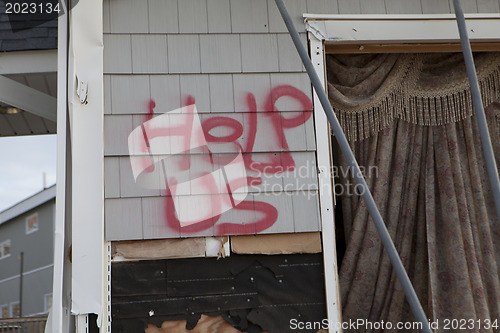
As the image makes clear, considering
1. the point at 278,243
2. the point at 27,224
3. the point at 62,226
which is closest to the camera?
the point at 62,226

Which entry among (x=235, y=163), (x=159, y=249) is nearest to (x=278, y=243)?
(x=235, y=163)

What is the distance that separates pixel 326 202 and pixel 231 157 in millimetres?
528

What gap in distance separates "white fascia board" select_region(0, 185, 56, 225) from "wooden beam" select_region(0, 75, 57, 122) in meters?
11.4

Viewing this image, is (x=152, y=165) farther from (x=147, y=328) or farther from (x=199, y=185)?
(x=147, y=328)

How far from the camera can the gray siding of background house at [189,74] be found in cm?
276

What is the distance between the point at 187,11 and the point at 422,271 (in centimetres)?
195

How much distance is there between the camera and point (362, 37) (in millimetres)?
3068

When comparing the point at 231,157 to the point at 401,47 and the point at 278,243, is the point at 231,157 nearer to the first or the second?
the point at 278,243

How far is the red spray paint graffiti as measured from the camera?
2.80m

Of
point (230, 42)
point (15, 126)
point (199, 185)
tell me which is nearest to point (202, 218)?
point (199, 185)

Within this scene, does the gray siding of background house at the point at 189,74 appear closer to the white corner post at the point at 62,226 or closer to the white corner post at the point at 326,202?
the white corner post at the point at 326,202

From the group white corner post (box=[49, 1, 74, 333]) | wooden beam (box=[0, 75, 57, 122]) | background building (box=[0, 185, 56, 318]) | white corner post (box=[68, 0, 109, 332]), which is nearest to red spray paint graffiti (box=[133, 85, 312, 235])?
white corner post (box=[68, 0, 109, 332])

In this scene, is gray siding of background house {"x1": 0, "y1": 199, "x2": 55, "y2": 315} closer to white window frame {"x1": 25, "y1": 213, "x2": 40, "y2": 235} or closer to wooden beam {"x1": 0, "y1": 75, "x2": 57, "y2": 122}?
white window frame {"x1": 25, "y1": 213, "x2": 40, "y2": 235}

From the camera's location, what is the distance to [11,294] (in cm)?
1692
